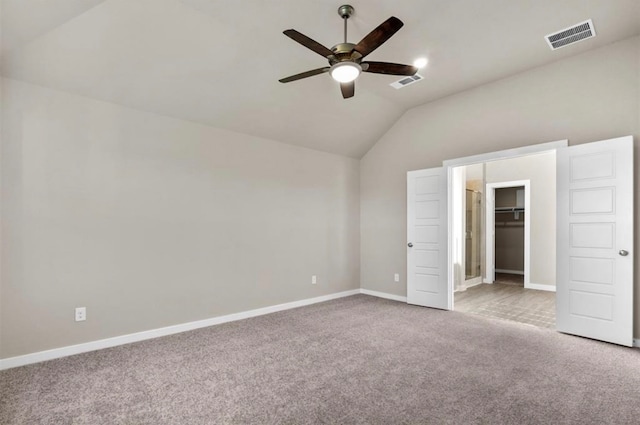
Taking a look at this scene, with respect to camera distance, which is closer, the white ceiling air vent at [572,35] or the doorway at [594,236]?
the white ceiling air vent at [572,35]

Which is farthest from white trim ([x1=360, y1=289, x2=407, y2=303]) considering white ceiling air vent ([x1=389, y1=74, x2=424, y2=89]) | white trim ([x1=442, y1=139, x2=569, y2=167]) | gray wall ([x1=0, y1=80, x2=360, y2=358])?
white ceiling air vent ([x1=389, y1=74, x2=424, y2=89])

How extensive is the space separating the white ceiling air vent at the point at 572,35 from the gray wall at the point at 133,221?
3.49 meters

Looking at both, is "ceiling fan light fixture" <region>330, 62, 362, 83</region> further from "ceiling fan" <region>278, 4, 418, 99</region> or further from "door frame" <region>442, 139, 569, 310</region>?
"door frame" <region>442, 139, 569, 310</region>

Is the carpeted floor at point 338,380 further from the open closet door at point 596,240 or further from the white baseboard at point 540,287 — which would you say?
the white baseboard at point 540,287

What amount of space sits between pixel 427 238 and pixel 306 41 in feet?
11.7

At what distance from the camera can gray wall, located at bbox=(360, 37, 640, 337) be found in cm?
346

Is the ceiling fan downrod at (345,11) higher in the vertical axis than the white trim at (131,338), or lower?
higher

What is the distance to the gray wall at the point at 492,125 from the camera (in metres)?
3.46

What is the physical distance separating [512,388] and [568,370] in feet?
2.45

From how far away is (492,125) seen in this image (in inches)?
174

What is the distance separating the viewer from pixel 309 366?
9.42 ft

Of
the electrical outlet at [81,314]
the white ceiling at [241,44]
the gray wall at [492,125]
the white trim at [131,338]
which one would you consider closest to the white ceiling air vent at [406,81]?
the white ceiling at [241,44]

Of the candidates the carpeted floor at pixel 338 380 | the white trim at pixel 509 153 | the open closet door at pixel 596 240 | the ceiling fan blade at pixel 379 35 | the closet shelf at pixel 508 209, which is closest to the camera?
the carpeted floor at pixel 338 380

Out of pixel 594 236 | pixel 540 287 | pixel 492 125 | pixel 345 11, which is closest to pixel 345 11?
pixel 345 11
